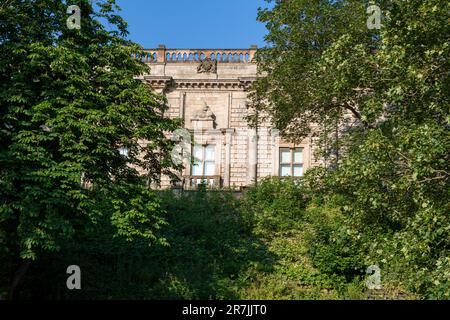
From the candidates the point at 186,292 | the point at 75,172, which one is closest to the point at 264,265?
the point at 186,292

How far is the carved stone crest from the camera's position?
105 feet

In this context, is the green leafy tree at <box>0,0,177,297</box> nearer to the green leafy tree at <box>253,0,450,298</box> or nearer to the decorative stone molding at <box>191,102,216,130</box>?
the green leafy tree at <box>253,0,450,298</box>

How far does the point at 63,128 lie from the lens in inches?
561

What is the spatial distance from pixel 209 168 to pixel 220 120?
278 cm

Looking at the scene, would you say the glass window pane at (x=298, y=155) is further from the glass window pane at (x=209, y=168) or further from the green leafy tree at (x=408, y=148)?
the green leafy tree at (x=408, y=148)

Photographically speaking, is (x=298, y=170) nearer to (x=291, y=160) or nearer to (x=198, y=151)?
(x=291, y=160)

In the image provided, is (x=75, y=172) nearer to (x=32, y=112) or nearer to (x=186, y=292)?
(x=32, y=112)

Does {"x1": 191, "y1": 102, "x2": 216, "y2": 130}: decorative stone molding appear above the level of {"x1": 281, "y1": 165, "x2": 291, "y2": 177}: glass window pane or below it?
above

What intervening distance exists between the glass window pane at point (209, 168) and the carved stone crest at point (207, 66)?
17.3ft

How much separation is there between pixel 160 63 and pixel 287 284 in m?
17.5

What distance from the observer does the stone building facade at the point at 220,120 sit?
30.8m

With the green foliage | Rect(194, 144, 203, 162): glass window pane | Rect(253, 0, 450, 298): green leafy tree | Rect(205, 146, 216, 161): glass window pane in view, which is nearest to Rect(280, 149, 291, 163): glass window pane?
Rect(205, 146, 216, 161): glass window pane

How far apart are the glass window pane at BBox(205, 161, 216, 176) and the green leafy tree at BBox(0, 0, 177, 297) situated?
14687 mm

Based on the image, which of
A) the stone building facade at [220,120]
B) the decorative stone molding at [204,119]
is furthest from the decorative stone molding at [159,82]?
the decorative stone molding at [204,119]
